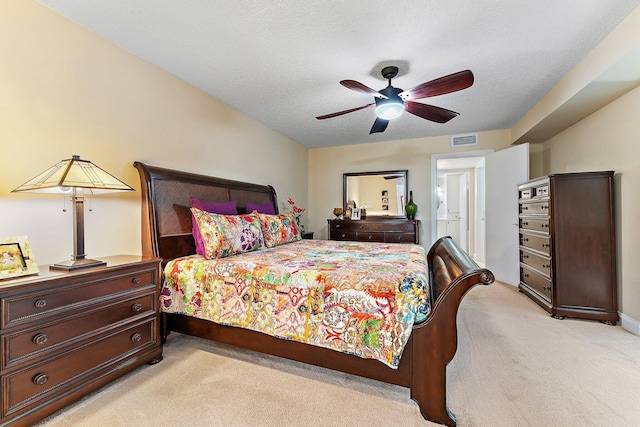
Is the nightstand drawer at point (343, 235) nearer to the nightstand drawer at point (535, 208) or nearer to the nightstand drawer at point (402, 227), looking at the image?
the nightstand drawer at point (402, 227)

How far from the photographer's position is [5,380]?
125 cm

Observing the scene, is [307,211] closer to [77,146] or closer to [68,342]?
[77,146]

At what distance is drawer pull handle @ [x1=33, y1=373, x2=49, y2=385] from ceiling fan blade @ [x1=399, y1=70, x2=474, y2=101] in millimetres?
3037

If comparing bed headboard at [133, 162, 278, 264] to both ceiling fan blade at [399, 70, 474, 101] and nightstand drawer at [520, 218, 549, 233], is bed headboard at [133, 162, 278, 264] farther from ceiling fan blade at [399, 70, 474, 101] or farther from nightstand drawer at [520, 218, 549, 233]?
nightstand drawer at [520, 218, 549, 233]

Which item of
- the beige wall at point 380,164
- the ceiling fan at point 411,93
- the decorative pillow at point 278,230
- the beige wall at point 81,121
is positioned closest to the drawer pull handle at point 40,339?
the beige wall at point 81,121

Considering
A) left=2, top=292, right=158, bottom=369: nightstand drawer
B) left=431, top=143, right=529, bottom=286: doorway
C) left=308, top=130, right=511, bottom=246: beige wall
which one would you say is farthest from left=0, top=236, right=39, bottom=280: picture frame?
left=431, top=143, right=529, bottom=286: doorway

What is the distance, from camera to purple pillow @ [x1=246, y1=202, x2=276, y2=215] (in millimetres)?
3466

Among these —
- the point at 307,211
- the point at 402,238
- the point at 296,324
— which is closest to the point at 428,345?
the point at 296,324

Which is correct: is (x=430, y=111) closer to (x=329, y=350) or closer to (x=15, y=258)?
(x=329, y=350)

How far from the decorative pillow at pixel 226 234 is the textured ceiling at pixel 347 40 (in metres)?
1.44

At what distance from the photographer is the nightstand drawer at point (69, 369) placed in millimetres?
1291

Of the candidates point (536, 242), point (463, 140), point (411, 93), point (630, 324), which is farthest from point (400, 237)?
point (411, 93)

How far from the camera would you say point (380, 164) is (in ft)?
17.1

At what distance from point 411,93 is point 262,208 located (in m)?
2.28
